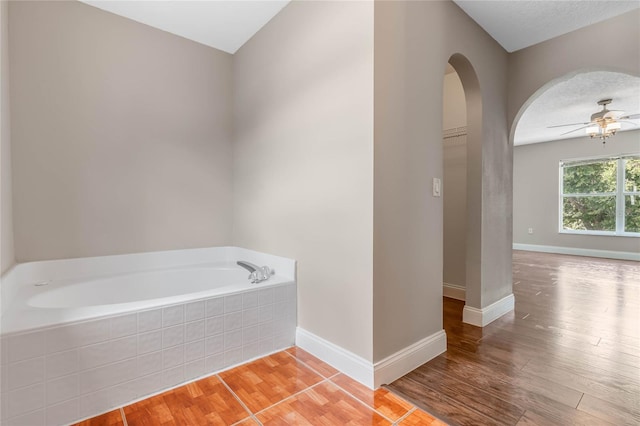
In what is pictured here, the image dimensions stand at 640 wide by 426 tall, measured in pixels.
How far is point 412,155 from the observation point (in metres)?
1.82

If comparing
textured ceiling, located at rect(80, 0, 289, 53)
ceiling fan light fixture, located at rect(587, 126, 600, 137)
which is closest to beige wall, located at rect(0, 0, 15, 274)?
textured ceiling, located at rect(80, 0, 289, 53)

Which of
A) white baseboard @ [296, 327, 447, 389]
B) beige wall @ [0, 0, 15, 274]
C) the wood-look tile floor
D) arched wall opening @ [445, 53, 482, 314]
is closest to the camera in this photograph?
the wood-look tile floor

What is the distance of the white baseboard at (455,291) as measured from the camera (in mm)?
3154

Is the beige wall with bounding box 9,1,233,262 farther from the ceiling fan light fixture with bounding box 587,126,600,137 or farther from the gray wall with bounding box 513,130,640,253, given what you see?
the gray wall with bounding box 513,130,640,253

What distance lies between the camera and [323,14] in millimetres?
1899

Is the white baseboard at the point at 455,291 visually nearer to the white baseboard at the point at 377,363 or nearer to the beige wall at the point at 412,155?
the beige wall at the point at 412,155

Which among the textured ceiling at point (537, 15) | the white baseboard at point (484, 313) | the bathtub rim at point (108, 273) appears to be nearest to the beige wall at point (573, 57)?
the textured ceiling at point (537, 15)

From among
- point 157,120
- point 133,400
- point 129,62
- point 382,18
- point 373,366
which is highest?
point 129,62

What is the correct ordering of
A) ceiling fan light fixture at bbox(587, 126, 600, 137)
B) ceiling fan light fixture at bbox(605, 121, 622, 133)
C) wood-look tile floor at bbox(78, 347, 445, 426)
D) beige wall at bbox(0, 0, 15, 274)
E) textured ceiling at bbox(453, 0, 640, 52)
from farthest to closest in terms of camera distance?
ceiling fan light fixture at bbox(587, 126, 600, 137) < ceiling fan light fixture at bbox(605, 121, 622, 133) < textured ceiling at bbox(453, 0, 640, 52) < beige wall at bbox(0, 0, 15, 274) < wood-look tile floor at bbox(78, 347, 445, 426)

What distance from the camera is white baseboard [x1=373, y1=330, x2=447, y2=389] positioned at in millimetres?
1633

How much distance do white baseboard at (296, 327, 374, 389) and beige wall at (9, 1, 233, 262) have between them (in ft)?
4.74

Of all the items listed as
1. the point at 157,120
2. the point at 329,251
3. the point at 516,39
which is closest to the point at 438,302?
the point at 329,251

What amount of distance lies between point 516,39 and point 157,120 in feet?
10.5

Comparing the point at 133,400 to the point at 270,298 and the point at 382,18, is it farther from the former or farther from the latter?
the point at 382,18
